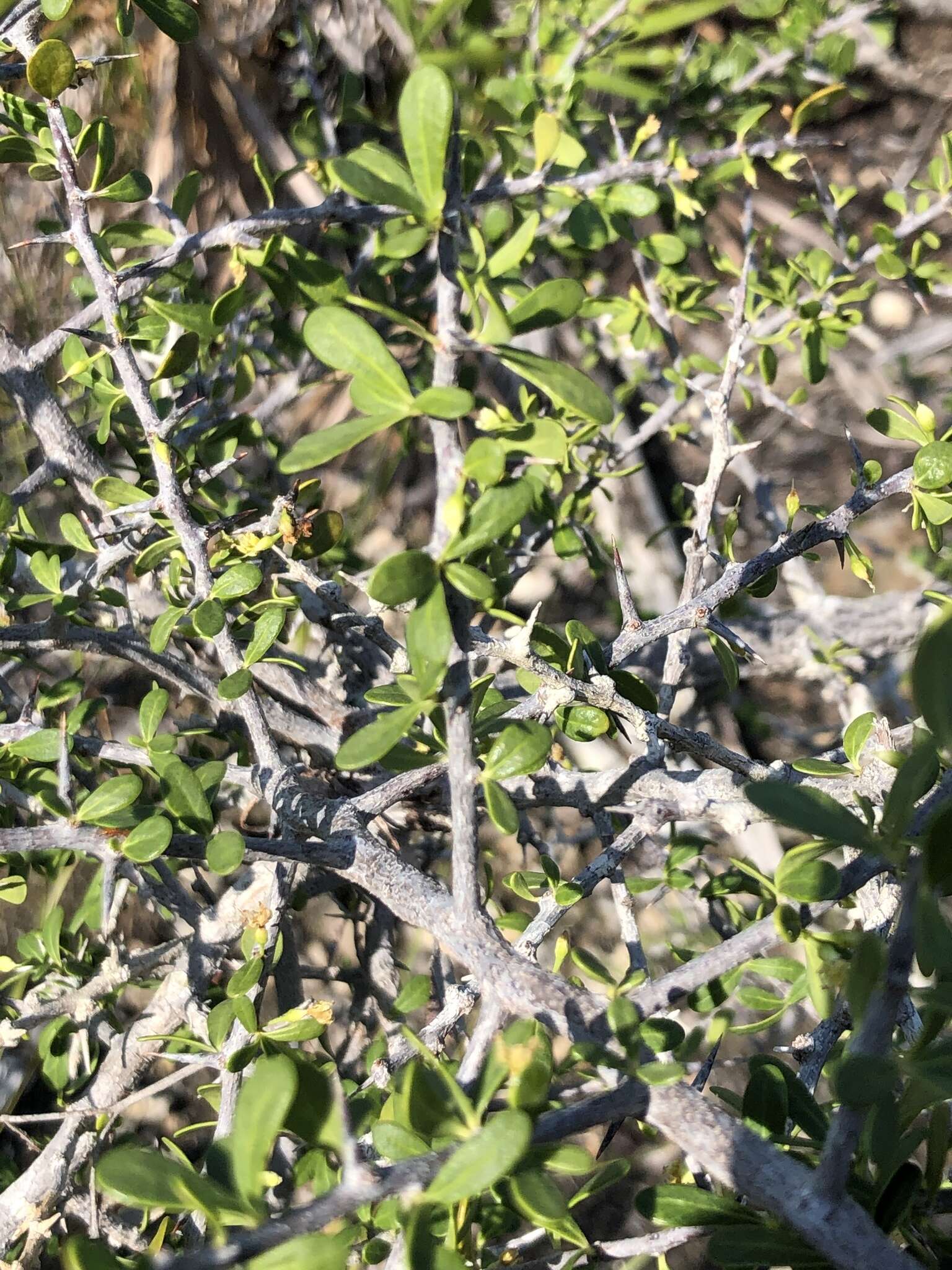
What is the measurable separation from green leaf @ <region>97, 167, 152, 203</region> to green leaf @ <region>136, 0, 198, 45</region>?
10cm

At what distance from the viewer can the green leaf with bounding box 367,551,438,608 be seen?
382mm

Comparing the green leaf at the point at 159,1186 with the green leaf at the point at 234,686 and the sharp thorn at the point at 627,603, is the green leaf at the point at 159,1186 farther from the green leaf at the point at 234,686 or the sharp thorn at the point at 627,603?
the sharp thorn at the point at 627,603

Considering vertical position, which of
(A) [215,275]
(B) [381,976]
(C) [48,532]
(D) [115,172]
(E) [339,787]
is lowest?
(B) [381,976]

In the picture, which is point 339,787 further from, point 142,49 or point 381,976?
point 142,49

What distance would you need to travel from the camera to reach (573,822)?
66.6 inches

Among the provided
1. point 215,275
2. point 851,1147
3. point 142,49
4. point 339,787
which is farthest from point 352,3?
point 851,1147

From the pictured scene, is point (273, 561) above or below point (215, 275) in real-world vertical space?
below

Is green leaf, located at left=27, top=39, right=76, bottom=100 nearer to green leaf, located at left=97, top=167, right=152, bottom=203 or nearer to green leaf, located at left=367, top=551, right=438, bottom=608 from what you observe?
green leaf, located at left=97, top=167, right=152, bottom=203

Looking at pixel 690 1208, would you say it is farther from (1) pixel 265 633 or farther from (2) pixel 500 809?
(1) pixel 265 633

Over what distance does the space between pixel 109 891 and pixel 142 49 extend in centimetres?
148

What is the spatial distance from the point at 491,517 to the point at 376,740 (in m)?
0.12

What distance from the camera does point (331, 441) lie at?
0.40 m

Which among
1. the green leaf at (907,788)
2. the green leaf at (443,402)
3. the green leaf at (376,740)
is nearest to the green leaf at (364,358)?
the green leaf at (443,402)

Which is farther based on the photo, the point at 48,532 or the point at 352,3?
the point at 352,3
